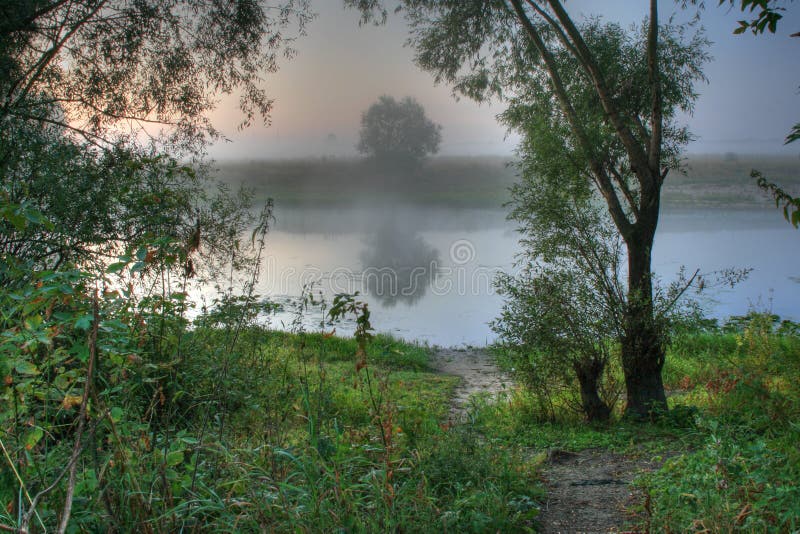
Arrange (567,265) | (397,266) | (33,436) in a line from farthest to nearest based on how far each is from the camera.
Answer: (397,266)
(567,265)
(33,436)

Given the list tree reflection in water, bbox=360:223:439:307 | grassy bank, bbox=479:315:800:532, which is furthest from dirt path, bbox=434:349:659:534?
tree reflection in water, bbox=360:223:439:307

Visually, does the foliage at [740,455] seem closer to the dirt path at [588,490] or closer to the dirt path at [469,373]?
the dirt path at [588,490]

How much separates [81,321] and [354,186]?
59.4ft

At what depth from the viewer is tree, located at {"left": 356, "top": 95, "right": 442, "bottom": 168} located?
18094 mm

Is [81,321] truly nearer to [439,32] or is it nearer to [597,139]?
[597,139]

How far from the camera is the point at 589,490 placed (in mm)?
4074

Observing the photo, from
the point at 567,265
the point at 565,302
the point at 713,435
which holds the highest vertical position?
the point at 567,265

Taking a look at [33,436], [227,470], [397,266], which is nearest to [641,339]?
[227,470]

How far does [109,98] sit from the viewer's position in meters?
7.74

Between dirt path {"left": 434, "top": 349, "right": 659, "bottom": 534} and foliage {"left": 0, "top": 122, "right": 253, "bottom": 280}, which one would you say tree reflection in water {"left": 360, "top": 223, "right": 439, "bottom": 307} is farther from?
dirt path {"left": 434, "top": 349, "right": 659, "bottom": 534}

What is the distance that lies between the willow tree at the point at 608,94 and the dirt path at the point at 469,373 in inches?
72.3

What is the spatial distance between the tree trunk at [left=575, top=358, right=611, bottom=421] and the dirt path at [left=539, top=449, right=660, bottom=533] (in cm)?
124

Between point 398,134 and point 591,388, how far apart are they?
44.0 ft

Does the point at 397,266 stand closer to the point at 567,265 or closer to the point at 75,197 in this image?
the point at 567,265
